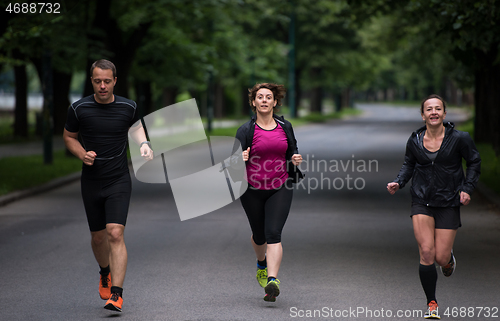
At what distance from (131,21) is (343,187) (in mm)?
9337

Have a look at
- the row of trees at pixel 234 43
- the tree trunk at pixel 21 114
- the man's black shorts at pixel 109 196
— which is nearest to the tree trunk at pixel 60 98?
the row of trees at pixel 234 43

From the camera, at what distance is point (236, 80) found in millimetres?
45656

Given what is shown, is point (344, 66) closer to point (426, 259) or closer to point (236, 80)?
point (236, 80)

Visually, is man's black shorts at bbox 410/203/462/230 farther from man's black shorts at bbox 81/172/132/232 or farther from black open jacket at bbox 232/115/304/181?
man's black shorts at bbox 81/172/132/232

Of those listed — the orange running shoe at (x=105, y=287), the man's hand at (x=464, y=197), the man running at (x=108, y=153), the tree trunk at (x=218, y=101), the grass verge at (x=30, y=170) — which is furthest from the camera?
the tree trunk at (x=218, y=101)

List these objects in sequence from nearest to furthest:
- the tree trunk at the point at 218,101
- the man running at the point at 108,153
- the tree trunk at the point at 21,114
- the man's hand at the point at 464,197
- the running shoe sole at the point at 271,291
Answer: the man's hand at the point at 464,197 < the man running at the point at 108,153 < the running shoe sole at the point at 271,291 < the tree trunk at the point at 21,114 < the tree trunk at the point at 218,101

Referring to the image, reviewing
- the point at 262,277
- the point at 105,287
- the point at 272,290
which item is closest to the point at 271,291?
the point at 272,290

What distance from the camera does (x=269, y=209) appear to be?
5.80m

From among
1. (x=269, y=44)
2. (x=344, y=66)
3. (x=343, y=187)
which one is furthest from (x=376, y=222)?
(x=344, y=66)

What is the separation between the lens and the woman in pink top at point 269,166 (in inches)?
225

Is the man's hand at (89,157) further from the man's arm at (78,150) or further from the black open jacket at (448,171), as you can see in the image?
the black open jacket at (448,171)

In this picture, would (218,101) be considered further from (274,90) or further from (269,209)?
(269,209)

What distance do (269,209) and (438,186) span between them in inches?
54.1

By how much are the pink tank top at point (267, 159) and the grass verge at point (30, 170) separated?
25.8 ft
